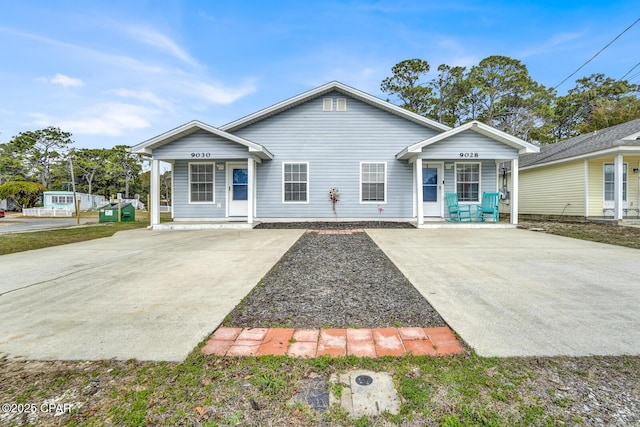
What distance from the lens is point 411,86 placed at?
948 inches

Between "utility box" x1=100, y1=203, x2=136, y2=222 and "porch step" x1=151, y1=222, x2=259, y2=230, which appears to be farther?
"utility box" x1=100, y1=203, x2=136, y2=222

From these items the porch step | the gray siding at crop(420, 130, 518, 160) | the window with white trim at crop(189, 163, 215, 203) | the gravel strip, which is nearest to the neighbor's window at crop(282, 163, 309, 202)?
the porch step

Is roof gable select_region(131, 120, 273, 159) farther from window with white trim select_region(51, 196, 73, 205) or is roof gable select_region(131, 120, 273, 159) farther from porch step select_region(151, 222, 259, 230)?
window with white trim select_region(51, 196, 73, 205)

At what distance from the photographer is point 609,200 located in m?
11.8

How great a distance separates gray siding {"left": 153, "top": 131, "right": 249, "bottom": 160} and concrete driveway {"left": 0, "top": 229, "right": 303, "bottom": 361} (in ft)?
14.5

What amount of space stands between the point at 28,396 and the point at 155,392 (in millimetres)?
691

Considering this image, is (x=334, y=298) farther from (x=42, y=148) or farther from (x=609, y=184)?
(x=42, y=148)

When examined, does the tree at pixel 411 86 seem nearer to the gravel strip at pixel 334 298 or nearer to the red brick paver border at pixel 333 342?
the gravel strip at pixel 334 298

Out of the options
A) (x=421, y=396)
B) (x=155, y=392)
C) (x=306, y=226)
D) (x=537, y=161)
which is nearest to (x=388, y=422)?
(x=421, y=396)

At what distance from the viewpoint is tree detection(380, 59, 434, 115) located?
23.6 m

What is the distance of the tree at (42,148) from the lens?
34.5 metres

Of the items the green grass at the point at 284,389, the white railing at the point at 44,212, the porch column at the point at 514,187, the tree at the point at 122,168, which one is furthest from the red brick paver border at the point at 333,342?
the tree at the point at 122,168

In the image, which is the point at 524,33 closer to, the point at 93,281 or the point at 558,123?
the point at 558,123

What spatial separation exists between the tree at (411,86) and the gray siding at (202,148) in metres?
18.2
